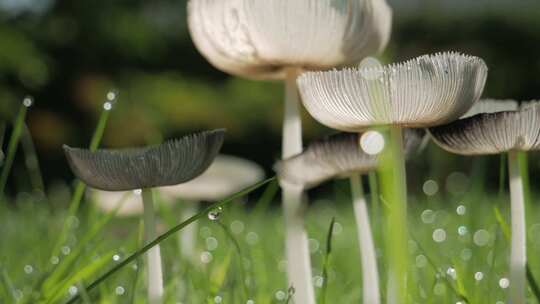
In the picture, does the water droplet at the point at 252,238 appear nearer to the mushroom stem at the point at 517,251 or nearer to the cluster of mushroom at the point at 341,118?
the cluster of mushroom at the point at 341,118

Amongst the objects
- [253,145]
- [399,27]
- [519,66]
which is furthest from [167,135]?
[519,66]

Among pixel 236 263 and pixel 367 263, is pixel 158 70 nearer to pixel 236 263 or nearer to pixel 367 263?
pixel 236 263

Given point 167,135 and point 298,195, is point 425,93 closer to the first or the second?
point 298,195

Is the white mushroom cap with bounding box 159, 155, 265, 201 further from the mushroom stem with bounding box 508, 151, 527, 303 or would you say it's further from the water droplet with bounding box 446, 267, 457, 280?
the mushroom stem with bounding box 508, 151, 527, 303

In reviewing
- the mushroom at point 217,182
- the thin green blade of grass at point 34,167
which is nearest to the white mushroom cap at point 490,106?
the thin green blade of grass at point 34,167

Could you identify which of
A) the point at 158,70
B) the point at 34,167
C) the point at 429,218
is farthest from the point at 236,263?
the point at 158,70

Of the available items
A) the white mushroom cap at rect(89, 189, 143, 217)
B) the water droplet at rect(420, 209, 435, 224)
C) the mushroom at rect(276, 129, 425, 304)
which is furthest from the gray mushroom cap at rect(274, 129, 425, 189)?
the white mushroom cap at rect(89, 189, 143, 217)
